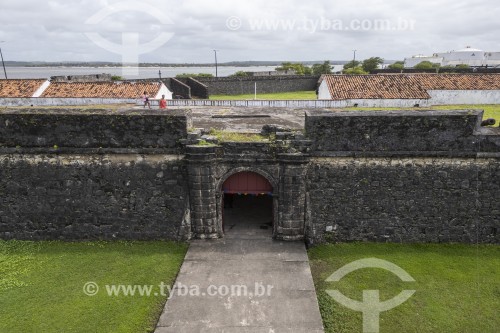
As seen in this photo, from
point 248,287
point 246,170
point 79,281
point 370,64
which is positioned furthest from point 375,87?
point 370,64

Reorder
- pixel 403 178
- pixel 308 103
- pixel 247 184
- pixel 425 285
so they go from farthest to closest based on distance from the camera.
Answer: pixel 308 103, pixel 247 184, pixel 403 178, pixel 425 285

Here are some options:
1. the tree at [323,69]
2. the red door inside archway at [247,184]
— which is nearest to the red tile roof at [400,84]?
the red door inside archway at [247,184]

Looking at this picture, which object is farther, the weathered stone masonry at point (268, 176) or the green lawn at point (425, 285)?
the weathered stone masonry at point (268, 176)

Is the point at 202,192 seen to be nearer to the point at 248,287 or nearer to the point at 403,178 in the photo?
the point at 248,287

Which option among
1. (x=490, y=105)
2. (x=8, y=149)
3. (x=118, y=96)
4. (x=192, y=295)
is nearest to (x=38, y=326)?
(x=192, y=295)

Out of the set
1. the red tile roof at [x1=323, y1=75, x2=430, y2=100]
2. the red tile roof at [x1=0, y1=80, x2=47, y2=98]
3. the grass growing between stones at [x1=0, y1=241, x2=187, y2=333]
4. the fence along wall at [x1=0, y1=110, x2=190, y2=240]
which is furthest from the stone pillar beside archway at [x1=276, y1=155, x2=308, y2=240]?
the red tile roof at [x1=0, y1=80, x2=47, y2=98]

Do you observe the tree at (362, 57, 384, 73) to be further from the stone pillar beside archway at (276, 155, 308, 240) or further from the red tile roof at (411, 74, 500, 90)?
the stone pillar beside archway at (276, 155, 308, 240)

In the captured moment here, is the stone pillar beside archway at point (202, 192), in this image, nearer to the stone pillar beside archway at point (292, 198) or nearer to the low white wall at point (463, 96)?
the stone pillar beside archway at point (292, 198)

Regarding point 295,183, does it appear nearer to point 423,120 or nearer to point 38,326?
point 423,120
